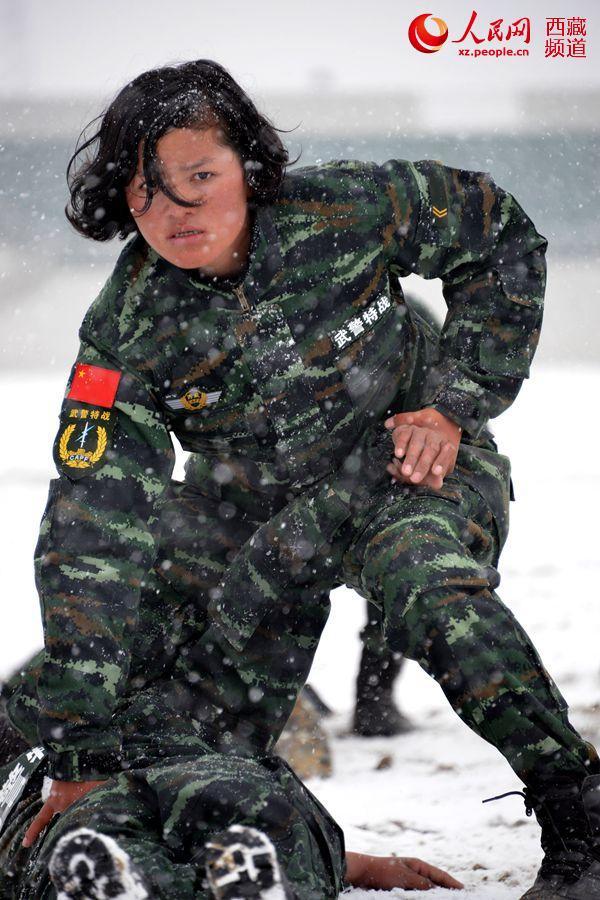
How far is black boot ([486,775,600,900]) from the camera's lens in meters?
1.65

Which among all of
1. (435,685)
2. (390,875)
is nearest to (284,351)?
(390,875)

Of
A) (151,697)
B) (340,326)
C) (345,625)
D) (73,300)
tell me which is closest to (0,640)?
(345,625)

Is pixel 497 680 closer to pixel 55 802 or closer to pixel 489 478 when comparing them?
pixel 489 478

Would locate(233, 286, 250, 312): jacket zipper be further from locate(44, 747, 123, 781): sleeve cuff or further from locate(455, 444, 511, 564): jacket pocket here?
locate(44, 747, 123, 781): sleeve cuff

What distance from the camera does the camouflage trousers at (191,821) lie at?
4.97ft

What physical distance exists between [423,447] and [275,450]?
0.30 metres

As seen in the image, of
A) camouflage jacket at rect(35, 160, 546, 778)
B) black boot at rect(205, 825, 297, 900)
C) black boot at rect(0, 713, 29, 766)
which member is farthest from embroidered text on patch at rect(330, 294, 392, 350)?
black boot at rect(0, 713, 29, 766)

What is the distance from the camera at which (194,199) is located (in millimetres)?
1937

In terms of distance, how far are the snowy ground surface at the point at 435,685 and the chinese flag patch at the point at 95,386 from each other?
3.33 feet

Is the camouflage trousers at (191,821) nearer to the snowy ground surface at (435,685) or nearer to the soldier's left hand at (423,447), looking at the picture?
the snowy ground surface at (435,685)

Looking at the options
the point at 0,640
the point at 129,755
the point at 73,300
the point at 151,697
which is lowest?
the point at 129,755

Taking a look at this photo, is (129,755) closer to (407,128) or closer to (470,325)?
(470,325)

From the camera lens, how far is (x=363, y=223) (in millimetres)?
2098

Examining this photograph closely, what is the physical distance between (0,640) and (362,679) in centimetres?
146
